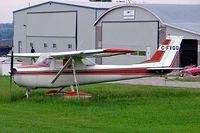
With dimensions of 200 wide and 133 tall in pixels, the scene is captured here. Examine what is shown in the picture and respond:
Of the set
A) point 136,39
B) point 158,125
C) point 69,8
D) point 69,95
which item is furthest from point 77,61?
point 69,8

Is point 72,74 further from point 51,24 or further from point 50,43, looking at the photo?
point 51,24

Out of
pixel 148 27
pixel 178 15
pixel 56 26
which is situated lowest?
pixel 148 27

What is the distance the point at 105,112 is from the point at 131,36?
3855cm

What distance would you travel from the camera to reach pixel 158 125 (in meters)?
16.4

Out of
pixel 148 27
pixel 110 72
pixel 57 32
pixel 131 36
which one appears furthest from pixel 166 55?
pixel 57 32

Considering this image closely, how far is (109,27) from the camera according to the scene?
61156 mm

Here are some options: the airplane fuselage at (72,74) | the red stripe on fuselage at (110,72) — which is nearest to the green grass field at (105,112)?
the airplane fuselage at (72,74)

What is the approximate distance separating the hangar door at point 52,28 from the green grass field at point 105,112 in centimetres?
4111

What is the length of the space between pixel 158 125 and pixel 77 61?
31.4 ft

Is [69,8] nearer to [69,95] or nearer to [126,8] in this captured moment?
[126,8]

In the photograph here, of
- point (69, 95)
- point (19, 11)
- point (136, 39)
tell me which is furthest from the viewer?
point (19, 11)

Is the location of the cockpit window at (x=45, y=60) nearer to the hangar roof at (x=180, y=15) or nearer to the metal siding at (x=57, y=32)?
the hangar roof at (x=180, y=15)

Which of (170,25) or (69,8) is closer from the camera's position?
(170,25)

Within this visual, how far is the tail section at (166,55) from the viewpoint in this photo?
2639 cm
